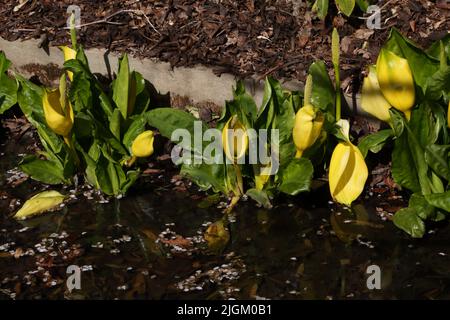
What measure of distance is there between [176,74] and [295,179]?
45.9 inches

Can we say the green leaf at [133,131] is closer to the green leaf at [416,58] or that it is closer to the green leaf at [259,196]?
the green leaf at [259,196]

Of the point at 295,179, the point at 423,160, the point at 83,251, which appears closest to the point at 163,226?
the point at 83,251

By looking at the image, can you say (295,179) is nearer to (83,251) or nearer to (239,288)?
(239,288)

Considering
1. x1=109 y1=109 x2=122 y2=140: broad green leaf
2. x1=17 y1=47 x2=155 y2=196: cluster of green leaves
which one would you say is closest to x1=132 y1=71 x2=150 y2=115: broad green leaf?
x1=17 y1=47 x2=155 y2=196: cluster of green leaves

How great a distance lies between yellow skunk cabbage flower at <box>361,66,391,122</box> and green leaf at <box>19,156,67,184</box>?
1.54m

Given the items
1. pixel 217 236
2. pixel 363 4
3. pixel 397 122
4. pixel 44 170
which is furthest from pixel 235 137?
pixel 363 4

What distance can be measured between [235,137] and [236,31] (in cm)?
126

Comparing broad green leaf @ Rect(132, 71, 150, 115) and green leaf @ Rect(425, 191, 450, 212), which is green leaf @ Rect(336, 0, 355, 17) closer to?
broad green leaf @ Rect(132, 71, 150, 115)

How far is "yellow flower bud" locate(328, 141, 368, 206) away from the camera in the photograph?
3.70m

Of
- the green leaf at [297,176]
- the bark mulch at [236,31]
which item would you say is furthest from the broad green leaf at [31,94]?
the green leaf at [297,176]

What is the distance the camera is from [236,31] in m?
4.76

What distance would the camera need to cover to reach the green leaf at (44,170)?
421 cm

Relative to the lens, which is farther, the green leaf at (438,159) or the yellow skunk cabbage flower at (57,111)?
the yellow skunk cabbage flower at (57,111)

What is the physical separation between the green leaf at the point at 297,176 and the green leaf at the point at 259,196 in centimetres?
8
